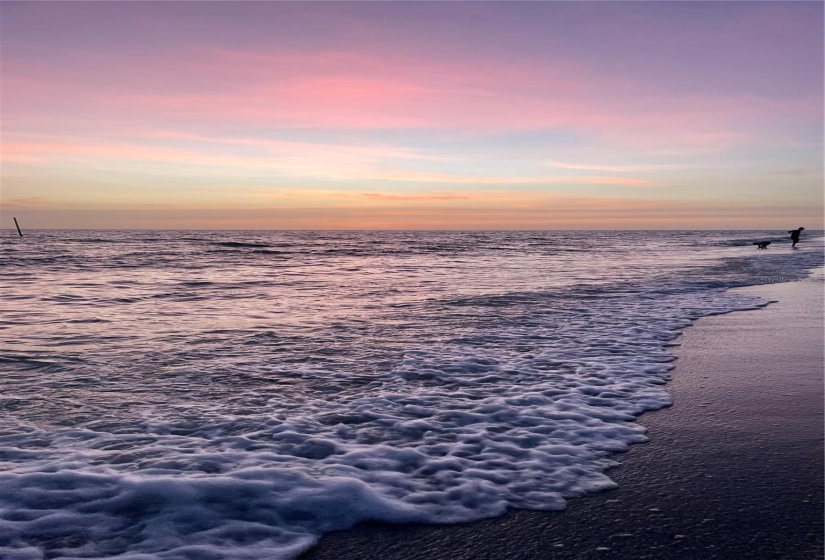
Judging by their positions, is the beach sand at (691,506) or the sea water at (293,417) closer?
the beach sand at (691,506)

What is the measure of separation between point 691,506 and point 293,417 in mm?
3299

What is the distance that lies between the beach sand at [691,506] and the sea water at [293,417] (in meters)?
0.18

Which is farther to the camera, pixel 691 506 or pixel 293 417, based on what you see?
pixel 293 417

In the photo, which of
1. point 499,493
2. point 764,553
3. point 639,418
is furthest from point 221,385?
point 764,553

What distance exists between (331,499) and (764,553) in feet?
7.78

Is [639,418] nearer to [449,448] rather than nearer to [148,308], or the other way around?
[449,448]

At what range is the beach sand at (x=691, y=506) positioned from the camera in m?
3.06

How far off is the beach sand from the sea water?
182 mm

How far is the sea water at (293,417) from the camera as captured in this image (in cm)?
351

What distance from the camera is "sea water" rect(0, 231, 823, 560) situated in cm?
351

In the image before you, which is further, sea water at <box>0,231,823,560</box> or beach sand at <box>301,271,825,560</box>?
sea water at <box>0,231,823,560</box>

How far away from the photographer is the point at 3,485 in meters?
3.81

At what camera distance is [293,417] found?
535cm

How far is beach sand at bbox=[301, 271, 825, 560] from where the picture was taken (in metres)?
3.06
